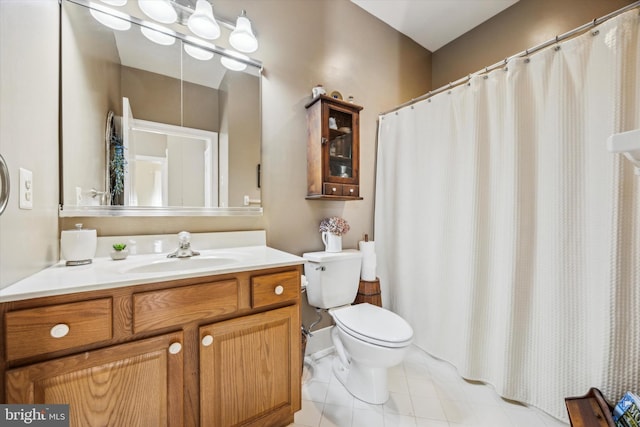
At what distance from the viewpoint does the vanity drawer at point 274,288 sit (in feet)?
3.39

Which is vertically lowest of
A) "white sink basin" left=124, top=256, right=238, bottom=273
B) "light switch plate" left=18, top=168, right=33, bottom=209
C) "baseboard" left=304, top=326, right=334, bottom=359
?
"baseboard" left=304, top=326, right=334, bottom=359

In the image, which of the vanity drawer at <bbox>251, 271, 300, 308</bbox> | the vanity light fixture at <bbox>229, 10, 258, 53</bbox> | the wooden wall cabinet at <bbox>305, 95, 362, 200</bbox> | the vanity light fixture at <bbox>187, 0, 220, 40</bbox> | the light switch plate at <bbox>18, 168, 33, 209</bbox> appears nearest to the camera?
the light switch plate at <bbox>18, 168, 33, 209</bbox>

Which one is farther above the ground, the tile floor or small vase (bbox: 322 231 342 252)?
small vase (bbox: 322 231 342 252)

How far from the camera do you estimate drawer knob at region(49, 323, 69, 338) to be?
0.70 m

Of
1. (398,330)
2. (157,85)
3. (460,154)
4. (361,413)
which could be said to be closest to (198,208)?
(157,85)

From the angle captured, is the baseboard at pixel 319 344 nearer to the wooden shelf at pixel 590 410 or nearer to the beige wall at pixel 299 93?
the beige wall at pixel 299 93

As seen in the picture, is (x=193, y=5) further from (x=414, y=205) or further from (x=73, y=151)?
(x=414, y=205)

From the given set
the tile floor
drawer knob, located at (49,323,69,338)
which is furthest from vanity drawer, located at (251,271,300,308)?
the tile floor

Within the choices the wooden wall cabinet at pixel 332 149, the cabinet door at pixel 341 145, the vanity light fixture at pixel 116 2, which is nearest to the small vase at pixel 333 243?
the wooden wall cabinet at pixel 332 149

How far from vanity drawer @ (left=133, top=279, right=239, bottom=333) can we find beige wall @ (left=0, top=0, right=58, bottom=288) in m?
0.34

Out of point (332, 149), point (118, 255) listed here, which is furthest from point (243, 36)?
point (118, 255)

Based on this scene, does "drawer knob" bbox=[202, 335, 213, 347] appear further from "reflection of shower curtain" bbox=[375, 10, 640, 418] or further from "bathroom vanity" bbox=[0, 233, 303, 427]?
"reflection of shower curtain" bbox=[375, 10, 640, 418]

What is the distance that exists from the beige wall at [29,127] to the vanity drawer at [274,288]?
0.71 meters

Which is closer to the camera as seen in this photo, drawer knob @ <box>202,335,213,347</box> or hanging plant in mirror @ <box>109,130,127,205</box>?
drawer knob @ <box>202,335,213,347</box>
